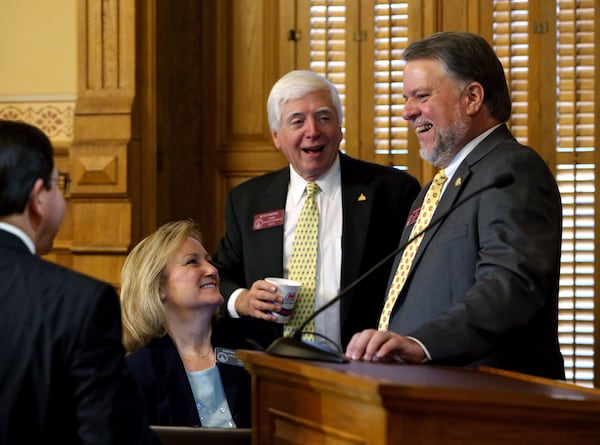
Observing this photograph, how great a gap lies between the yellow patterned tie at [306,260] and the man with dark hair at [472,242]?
2.11 feet

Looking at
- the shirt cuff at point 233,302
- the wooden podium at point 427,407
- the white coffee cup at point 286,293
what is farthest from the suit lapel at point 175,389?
the wooden podium at point 427,407

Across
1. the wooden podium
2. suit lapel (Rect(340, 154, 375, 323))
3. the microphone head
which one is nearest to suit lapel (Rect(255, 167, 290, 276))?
suit lapel (Rect(340, 154, 375, 323))

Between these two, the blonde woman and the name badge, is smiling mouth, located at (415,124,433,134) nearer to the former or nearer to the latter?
the blonde woman

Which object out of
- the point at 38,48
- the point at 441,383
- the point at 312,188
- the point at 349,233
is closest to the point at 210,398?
the point at 349,233

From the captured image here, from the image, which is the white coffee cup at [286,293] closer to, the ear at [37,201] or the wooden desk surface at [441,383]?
the wooden desk surface at [441,383]

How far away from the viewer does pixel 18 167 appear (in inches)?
73.7

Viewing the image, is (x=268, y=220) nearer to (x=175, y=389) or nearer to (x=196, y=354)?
(x=196, y=354)

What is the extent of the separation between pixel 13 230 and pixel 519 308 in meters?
1.16

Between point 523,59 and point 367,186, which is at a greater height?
point 523,59

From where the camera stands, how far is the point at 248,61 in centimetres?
508

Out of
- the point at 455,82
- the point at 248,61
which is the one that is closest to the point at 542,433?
the point at 455,82

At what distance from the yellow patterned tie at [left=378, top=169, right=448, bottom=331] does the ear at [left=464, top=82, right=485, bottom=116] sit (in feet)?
0.68

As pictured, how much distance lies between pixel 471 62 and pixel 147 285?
1.19 metres

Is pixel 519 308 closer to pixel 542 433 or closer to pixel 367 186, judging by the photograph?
pixel 542 433
